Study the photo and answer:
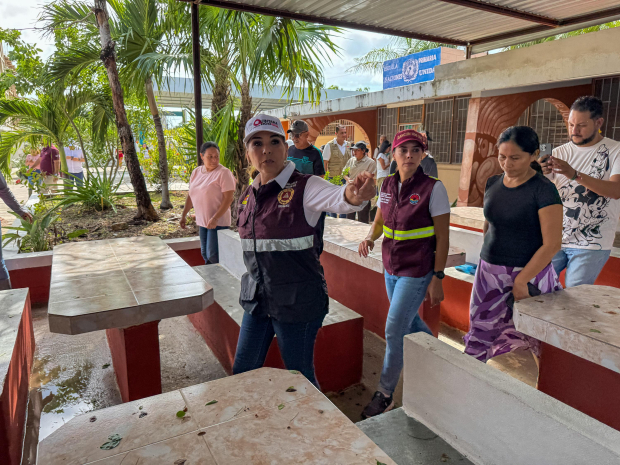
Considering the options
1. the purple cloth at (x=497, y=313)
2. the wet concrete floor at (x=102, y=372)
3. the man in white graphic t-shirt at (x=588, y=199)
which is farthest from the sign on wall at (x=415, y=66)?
the purple cloth at (x=497, y=313)

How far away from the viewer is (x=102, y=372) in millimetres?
3395

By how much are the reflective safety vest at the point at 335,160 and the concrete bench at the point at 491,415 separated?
23.7 feet

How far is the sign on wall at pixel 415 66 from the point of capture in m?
22.7

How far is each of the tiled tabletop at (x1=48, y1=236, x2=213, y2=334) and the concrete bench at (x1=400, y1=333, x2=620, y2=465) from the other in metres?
1.22

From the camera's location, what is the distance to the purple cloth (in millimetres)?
Result: 2367

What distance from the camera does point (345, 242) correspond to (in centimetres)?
396

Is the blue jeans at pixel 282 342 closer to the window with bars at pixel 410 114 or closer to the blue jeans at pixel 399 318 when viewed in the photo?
the blue jeans at pixel 399 318

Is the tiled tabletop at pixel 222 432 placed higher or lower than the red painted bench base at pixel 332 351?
higher

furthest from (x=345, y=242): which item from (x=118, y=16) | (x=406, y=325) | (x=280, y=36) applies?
(x=118, y=16)

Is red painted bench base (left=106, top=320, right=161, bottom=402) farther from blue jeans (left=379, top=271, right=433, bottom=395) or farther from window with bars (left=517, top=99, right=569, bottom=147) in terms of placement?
window with bars (left=517, top=99, right=569, bottom=147)

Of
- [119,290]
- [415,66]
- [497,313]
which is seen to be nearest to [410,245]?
[497,313]

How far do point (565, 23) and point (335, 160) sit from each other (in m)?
4.43

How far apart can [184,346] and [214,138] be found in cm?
398

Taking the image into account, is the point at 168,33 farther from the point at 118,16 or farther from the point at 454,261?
the point at 454,261
